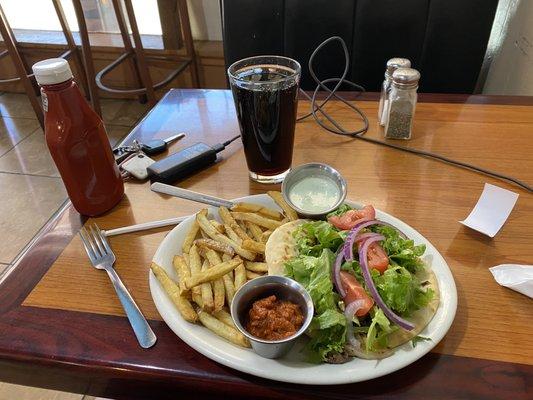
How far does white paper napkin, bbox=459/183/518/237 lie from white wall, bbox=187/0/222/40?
2433 mm

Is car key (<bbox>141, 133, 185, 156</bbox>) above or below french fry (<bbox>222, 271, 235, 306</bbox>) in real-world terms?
below

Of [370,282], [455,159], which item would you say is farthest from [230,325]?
[455,159]

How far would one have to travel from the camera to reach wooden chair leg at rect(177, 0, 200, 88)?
279cm

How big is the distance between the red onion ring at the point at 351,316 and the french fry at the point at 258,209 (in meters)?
0.29

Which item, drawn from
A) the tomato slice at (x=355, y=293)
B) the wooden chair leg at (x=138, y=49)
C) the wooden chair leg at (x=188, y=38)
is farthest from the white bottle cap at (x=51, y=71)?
the wooden chair leg at (x=188, y=38)

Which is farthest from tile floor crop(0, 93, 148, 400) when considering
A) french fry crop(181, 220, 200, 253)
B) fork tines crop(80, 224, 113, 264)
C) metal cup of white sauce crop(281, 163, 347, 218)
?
metal cup of white sauce crop(281, 163, 347, 218)

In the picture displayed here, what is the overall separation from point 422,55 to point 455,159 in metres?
0.73

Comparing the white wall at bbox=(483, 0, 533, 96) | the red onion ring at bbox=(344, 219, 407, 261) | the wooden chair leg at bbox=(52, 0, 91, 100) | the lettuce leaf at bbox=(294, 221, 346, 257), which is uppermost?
the red onion ring at bbox=(344, 219, 407, 261)

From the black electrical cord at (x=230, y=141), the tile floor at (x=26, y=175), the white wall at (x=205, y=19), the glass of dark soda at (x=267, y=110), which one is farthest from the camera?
the white wall at (x=205, y=19)

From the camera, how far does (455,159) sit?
1128 millimetres

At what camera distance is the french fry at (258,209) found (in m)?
0.92

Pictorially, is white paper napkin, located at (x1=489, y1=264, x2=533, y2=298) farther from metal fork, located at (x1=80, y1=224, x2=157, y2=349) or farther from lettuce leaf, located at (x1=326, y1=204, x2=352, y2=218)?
metal fork, located at (x1=80, y1=224, x2=157, y2=349)

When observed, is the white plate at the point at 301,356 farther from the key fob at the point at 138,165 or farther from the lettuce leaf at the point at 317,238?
the key fob at the point at 138,165

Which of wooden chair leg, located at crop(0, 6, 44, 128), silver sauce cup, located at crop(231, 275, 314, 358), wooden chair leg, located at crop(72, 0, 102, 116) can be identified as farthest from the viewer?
wooden chair leg, located at crop(0, 6, 44, 128)
